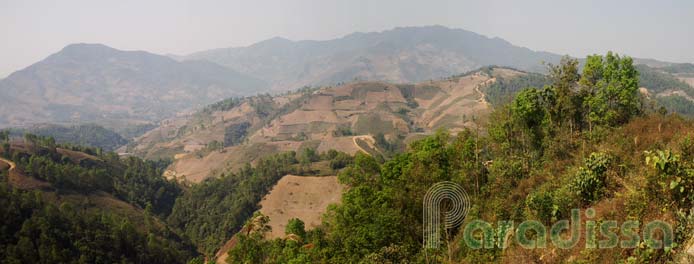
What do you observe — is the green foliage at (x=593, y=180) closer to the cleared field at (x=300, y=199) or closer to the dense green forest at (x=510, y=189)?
the dense green forest at (x=510, y=189)

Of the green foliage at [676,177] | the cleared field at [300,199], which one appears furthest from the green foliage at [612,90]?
the cleared field at [300,199]

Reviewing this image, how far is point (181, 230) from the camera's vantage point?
9181 centimetres

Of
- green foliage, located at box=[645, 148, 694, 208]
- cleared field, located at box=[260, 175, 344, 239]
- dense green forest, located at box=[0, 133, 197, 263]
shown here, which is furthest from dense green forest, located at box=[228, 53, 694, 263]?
cleared field, located at box=[260, 175, 344, 239]

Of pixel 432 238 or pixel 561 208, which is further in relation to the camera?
pixel 432 238

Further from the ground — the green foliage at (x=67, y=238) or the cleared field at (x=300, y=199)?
the green foliage at (x=67, y=238)

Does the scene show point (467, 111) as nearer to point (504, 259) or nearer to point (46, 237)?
point (46, 237)

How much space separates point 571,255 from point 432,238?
8187 millimetres

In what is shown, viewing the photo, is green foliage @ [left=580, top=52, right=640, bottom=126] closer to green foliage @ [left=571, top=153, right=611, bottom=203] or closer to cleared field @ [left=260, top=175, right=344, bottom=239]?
green foliage @ [left=571, top=153, right=611, bottom=203]

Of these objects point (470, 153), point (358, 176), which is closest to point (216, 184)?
point (358, 176)

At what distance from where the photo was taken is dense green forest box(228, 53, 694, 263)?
11.6 m

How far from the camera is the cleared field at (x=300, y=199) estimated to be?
85375 millimetres

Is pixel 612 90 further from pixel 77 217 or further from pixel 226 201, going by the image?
pixel 226 201

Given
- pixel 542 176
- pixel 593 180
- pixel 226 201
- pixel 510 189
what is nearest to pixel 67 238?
pixel 226 201

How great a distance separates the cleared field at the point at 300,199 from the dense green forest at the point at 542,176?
4914 centimetres
